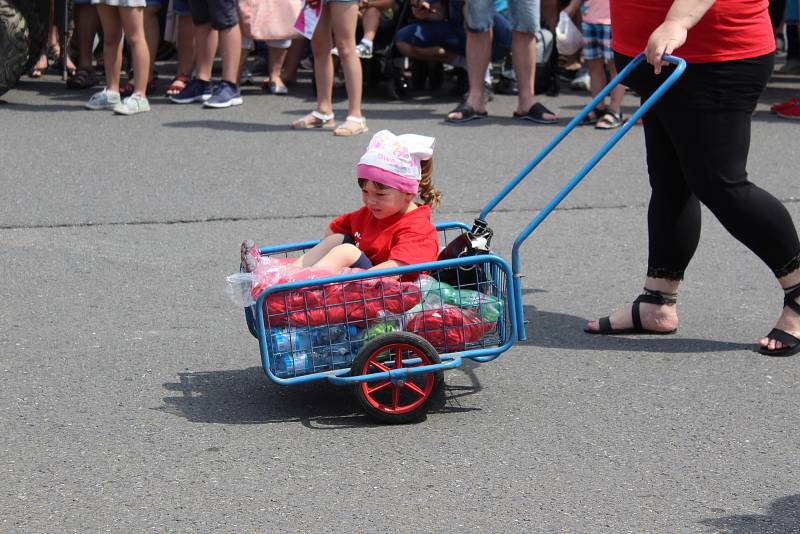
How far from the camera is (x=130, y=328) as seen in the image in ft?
15.6

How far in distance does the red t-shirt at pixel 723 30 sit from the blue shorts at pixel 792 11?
293 inches

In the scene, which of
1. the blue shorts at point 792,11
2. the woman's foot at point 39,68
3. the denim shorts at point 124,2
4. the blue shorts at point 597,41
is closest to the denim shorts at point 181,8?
the denim shorts at point 124,2

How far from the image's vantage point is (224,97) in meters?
9.37

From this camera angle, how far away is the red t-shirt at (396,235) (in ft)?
13.0

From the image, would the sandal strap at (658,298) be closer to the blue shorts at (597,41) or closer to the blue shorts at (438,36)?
the blue shorts at (597,41)

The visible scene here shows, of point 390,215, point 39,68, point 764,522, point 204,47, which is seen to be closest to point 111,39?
point 204,47

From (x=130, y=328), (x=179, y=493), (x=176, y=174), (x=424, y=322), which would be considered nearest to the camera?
(x=179, y=493)

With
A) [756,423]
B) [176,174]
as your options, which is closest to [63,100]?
[176,174]

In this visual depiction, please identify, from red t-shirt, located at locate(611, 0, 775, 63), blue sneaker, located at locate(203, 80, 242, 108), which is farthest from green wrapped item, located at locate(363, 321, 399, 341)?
blue sneaker, located at locate(203, 80, 242, 108)

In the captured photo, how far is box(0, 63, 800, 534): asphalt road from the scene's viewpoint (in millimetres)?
3311

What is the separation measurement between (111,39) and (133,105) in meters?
0.50

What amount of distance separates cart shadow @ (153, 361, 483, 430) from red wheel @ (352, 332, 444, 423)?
0.19 feet

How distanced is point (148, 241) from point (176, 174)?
4.44ft

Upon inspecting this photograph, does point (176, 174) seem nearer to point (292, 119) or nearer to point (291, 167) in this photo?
point (291, 167)
